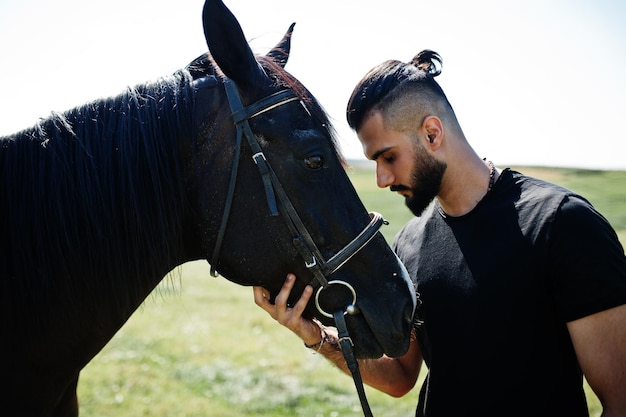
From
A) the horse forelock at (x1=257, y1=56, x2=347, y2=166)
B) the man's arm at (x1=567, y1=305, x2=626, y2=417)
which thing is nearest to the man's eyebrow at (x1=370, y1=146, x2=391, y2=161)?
the horse forelock at (x1=257, y1=56, x2=347, y2=166)

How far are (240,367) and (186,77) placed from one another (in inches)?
254

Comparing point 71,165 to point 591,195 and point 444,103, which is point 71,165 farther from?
point 591,195

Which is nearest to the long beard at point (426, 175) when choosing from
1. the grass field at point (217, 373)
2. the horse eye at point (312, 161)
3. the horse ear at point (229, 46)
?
the horse eye at point (312, 161)

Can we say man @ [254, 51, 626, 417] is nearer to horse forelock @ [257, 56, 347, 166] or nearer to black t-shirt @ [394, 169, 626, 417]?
black t-shirt @ [394, 169, 626, 417]

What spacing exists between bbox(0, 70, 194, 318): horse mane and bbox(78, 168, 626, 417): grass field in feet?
1.47

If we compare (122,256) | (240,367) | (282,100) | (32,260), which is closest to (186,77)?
(282,100)

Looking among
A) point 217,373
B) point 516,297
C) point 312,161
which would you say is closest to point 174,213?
point 312,161

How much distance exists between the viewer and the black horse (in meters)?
1.96

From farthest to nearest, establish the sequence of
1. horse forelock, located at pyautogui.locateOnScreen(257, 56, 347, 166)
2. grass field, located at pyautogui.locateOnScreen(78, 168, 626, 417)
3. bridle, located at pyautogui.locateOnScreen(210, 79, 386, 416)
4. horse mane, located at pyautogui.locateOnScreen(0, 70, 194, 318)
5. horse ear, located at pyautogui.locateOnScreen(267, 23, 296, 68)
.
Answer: grass field, located at pyautogui.locateOnScreen(78, 168, 626, 417)
horse ear, located at pyautogui.locateOnScreen(267, 23, 296, 68)
horse forelock, located at pyautogui.locateOnScreen(257, 56, 347, 166)
bridle, located at pyautogui.locateOnScreen(210, 79, 386, 416)
horse mane, located at pyautogui.locateOnScreen(0, 70, 194, 318)

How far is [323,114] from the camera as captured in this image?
2.33m

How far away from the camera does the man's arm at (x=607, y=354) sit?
1.98 meters

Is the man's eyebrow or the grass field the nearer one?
the man's eyebrow

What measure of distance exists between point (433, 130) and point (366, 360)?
1.47 m

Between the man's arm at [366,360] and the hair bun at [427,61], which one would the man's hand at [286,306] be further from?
the hair bun at [427,61]
